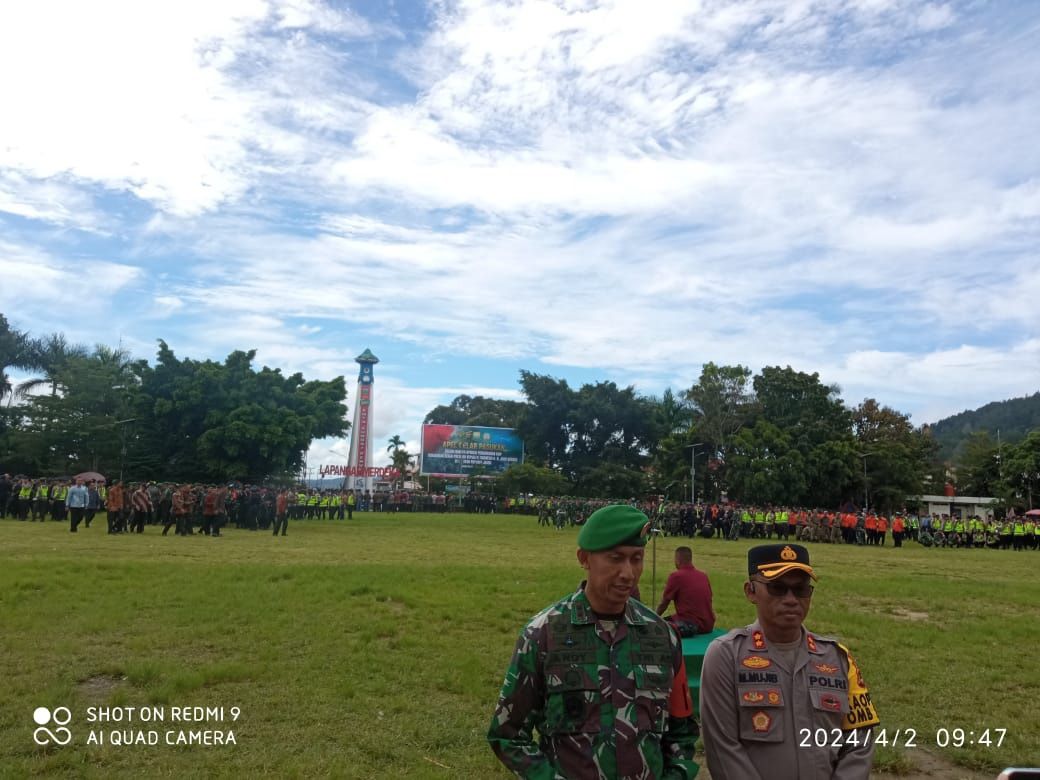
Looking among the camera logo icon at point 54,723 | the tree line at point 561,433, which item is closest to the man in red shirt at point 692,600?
the camera logo icon at point 54,723

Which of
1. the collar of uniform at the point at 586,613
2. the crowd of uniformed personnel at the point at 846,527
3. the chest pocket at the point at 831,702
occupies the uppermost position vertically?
the collar of uniform at the point at 586,613

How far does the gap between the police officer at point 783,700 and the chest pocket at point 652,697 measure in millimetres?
322

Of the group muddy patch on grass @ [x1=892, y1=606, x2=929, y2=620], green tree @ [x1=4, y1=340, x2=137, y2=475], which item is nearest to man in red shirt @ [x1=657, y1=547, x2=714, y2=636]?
muddy patch on grass @ [x1=892, y1=606, x2=929, y2=620]

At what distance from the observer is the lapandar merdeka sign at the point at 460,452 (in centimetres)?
6225

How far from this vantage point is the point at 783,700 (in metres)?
2.85

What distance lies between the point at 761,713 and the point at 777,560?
588 millimetres

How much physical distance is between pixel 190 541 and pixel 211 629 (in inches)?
546

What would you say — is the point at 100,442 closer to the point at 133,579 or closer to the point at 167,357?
the point at 167,357

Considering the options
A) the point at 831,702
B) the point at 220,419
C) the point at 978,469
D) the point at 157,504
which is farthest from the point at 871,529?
the point at 978,469

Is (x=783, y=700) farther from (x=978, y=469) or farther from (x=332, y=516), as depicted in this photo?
(x=978, y=469)

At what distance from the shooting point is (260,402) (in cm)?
3766

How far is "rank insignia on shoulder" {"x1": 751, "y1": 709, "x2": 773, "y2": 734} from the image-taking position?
280cm

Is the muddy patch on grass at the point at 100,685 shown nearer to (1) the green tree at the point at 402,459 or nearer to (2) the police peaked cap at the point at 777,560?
(2) the police peaked cap at the point at 777,560

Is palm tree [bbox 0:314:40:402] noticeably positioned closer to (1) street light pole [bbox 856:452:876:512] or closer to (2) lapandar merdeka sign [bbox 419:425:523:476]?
(2) lapandar merdeka sign [bbox 419:425:523:476]
